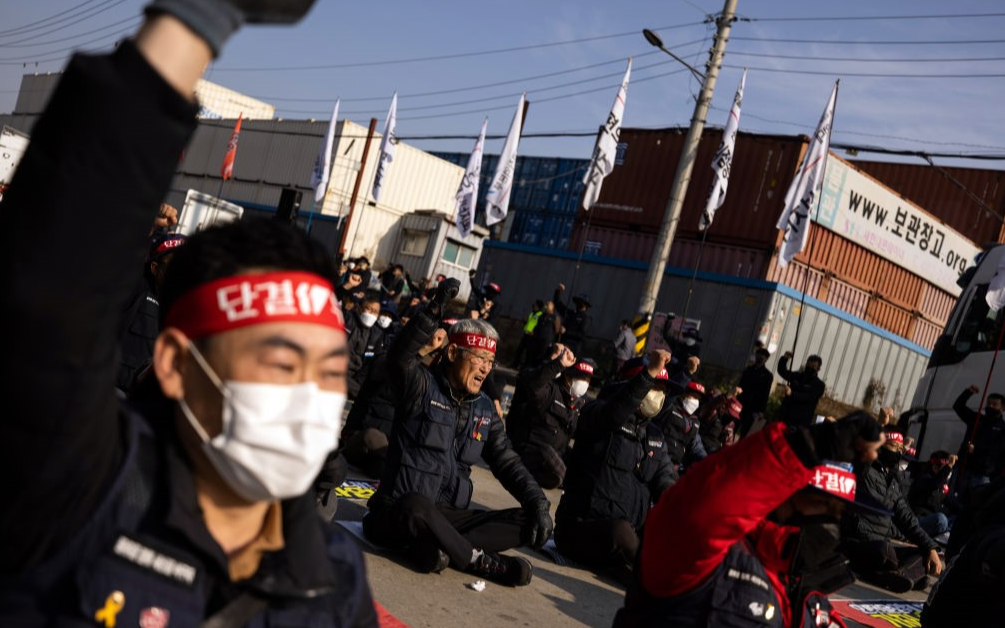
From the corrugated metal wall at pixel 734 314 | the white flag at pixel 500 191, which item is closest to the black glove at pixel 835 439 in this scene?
the white flag at pixel 500 191

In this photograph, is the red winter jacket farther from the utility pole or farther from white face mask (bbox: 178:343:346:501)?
the utility pole

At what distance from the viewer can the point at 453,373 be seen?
20.4ft

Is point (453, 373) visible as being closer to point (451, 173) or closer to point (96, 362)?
point (96, 362)

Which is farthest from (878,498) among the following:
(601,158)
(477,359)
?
(601,158)

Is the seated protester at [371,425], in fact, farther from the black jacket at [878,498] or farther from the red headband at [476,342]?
the black jacket at [878,498]

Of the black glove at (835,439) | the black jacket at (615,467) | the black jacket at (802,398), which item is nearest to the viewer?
the black glove at (835,439)

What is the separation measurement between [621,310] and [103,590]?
2321cm

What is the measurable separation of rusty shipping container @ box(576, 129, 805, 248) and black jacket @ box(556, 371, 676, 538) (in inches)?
691

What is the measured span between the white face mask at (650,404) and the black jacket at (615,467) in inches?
2.8

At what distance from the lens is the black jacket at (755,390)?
1556cm

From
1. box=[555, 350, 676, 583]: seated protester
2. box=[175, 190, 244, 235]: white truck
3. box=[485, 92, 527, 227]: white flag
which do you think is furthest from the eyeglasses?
box=[175, 190, 244, 235]: white truck

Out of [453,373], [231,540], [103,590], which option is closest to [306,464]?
[231,540]

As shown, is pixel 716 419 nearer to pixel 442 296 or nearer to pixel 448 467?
pixel 448 467

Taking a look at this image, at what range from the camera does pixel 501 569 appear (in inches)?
248
